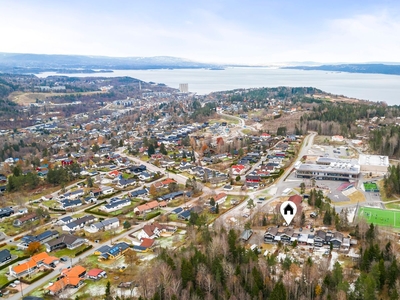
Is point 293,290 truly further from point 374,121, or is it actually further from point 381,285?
point 374,121

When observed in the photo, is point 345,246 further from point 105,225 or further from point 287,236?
point 105,225

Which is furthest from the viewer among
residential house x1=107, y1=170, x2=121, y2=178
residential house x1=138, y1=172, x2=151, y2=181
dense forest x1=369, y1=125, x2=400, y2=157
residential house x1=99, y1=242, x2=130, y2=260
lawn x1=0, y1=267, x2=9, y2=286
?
dense forest x1=369, y1=125, x2=400, y2=157

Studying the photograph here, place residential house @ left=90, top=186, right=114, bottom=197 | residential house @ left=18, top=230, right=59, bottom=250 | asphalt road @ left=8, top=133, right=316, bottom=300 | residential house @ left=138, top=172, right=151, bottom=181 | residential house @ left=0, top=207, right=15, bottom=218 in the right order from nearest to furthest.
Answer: asphalt road @ left=8, top=133, right=316, bottom=300, residential house @ left=18, top=230, right=59, bottom=250, residential house @ left=0, top=207, right=15, bottom=218, residential house @ left=90, top=186, right=114, bottom=197, residential house @ left=138, top=172, right=151, bottom=181

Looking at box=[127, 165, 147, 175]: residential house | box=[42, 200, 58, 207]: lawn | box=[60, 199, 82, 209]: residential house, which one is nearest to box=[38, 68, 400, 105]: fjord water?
box=[127, 165, 147, 175]: residential house

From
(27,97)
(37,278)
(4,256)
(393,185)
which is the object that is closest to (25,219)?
(4,256)

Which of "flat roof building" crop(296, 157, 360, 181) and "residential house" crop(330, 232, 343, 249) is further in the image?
"flat roof building" crop(296, 157, 360, 181)

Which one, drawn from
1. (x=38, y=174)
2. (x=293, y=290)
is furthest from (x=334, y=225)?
(x=38, y=174)

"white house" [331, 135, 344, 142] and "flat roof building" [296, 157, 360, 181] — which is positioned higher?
"white house" [331, 135, 344, 142]

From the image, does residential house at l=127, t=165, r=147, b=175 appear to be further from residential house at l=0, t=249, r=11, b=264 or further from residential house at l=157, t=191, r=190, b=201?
residential house at l=0, t=249, r=11, b=264
